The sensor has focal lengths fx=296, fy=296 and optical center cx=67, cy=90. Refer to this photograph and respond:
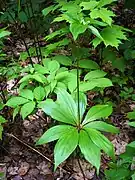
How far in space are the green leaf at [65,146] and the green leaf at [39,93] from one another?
0.38 metres

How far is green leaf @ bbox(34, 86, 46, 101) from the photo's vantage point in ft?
6.09

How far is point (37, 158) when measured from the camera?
2.24 metres

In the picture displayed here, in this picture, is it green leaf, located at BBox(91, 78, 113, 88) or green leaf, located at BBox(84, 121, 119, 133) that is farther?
green leaf, located at BBox(91, 78, 113, 88)

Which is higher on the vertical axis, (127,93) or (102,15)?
(102,15)

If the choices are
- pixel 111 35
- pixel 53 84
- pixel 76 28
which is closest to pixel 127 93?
pixel 111 35

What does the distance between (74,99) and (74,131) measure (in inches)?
10.4

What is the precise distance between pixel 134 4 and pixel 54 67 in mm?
1435

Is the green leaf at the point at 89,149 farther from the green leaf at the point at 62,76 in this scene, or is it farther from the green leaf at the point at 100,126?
the green leaf at the point at 62,76

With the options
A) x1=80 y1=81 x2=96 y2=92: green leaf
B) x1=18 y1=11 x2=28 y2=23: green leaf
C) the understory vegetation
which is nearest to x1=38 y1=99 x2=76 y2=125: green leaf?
the understory vegetation

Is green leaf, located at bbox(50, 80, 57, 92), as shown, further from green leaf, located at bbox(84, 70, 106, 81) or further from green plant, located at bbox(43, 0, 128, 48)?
green plant, located at bbox(43, 0, 128, 48)

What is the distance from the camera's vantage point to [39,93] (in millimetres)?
1883

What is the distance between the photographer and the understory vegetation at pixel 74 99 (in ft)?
5.23

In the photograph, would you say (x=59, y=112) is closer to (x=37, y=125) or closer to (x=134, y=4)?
(x=37, y=125)

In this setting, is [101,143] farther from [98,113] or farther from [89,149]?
[98,113]
